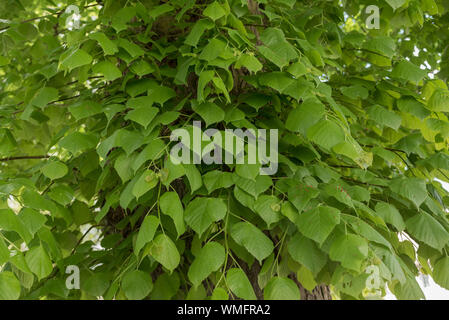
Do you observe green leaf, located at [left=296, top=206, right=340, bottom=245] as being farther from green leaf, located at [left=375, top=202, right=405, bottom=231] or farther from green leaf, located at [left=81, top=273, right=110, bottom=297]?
green leaf, located at [left=81, top=273, right=110, bottom=297]

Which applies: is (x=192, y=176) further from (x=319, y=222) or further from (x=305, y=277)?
(x=305, y=277)

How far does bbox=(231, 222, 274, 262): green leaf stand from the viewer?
1478 millimetres

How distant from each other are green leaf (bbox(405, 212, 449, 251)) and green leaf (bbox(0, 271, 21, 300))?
1.42 m

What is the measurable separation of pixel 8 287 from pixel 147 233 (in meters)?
0.44

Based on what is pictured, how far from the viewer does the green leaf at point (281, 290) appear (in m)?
1.47

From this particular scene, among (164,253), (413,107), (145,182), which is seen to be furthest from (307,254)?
(413,107)

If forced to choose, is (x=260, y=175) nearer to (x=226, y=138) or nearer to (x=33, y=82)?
(x=226, y=138)

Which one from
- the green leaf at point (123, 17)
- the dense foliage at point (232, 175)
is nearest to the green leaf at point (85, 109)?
the dense foliage at point (232, 175)

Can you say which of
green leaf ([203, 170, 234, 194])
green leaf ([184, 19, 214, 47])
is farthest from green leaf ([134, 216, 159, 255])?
green leaf ([184, 19, 214, 47])

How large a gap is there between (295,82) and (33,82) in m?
1.30

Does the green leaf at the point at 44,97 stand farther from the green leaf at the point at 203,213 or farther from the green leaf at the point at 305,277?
the green leaf at the point at 305,277
